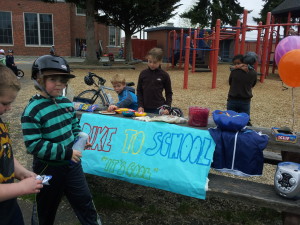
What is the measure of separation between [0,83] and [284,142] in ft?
8.02

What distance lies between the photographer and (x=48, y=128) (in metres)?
2.08

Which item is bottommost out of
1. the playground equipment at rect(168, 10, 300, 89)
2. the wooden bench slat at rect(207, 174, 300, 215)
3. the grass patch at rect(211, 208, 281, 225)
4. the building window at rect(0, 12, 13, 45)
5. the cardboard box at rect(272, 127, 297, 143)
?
the grass patch at rect(211, 208, 281, 225)

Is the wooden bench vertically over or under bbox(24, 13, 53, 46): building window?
under

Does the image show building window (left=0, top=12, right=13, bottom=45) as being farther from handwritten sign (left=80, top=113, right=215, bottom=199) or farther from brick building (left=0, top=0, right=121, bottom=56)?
handwritten sign (left=80, top=113, right=215, bottom=199)

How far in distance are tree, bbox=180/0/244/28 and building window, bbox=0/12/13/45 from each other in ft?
60.3

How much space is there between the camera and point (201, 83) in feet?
41.9

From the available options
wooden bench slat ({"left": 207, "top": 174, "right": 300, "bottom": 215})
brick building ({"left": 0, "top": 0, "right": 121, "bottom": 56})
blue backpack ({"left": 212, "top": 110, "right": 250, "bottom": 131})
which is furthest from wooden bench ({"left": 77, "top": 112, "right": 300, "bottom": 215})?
brick building ({"left": 0, "top": 0, "right": 121, "bottom": 56})

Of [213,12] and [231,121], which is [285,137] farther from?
[213,12]

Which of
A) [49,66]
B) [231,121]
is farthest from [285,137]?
[49,66]

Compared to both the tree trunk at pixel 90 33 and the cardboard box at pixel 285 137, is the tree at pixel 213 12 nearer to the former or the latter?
the tree trunk at pixel 90 33

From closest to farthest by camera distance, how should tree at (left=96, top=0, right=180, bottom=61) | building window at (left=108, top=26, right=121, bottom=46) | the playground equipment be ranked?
the playground equipment, tree at (left=96, top=0, right=180, bottom=61), building window at (left=108, top=26, right=121, bottom=46)

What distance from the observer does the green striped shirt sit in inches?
78.4

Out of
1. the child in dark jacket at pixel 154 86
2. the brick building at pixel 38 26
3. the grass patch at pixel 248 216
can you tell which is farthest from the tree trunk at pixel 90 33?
the grass patch at pixel 248 216

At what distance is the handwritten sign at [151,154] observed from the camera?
2764 mm
